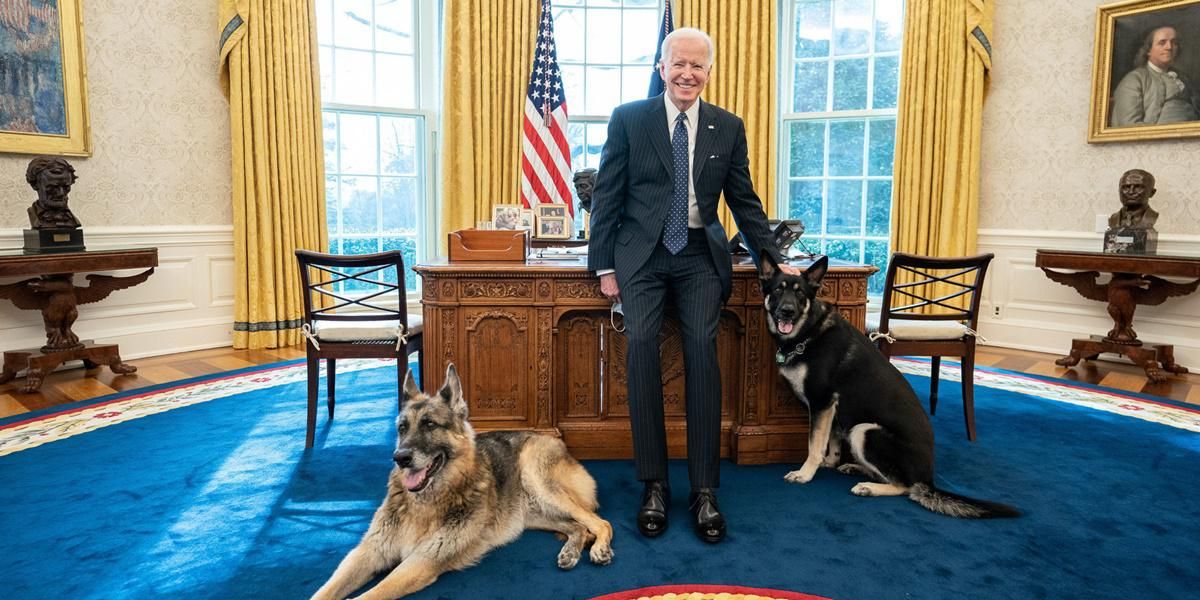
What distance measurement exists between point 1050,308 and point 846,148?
2.16 metres

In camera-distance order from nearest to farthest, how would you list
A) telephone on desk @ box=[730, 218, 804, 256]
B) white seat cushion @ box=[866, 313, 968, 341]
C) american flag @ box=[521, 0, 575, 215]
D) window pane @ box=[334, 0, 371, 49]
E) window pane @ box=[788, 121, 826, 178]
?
telephone on desk @ box=[730, 218, 804, 256]
white seat cushion @ box=[866, 313, 968, 341]
american flag @ box=[521, 0, 575, 215]
window pane @ box=[334, 0, 371, 49]
window pane @ box=[788, 121, 826, 178]

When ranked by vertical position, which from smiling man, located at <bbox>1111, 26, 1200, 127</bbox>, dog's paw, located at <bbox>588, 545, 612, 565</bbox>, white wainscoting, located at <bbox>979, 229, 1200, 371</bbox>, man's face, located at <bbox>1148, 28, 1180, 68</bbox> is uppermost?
man's face, located at <bbox>1148, 28, 1180, 68</bbox>

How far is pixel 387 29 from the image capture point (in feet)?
21.2

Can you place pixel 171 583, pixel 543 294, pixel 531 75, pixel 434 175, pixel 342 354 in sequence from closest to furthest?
pixel 171 583, pixel 543 294, pixel 342 354, pixel 531 75, pixel 434 175

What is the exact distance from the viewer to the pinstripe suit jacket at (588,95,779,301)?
8.84 feet

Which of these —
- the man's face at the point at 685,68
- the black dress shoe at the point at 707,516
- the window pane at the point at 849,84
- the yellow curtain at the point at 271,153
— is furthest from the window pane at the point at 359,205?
the black dress shoe at the point at 707,516

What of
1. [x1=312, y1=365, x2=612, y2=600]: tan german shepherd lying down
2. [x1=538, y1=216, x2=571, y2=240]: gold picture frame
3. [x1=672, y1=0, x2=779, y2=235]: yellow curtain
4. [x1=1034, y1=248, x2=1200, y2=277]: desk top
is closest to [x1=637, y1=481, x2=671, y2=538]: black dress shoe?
[x1=312, y1=365, x2=612, y2=600]: tan german shepherd lying down

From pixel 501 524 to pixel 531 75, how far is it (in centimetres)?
477

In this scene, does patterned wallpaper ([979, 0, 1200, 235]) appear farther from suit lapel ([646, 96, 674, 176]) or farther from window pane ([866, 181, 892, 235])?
suit lapel ([646, 96, 674, 176])

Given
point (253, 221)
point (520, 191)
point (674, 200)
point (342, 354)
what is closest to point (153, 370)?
point (253, 221)

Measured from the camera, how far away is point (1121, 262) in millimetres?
4824

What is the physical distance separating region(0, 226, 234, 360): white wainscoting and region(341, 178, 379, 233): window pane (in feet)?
3.42

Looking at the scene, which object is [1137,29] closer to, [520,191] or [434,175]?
[520,191]

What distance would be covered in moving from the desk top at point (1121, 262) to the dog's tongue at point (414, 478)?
4861 mm
